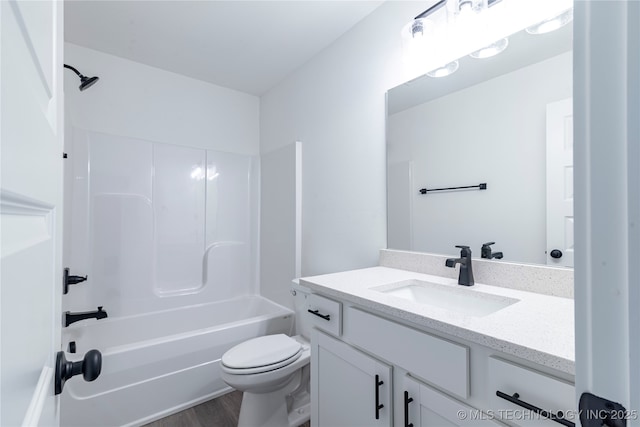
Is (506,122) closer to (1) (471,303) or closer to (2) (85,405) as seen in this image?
(1) (471,303)

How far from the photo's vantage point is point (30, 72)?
1.06 ft

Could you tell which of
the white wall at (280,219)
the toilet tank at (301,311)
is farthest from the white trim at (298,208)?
the toilet tank at (301,311)

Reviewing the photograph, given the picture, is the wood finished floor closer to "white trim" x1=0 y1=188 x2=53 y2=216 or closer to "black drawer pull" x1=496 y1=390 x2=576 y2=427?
"black drawer pull" x1=496 y1=390 x2=576 y2=427

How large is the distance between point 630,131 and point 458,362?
2.26 feet

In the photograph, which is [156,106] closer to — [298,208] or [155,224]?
[155,224]

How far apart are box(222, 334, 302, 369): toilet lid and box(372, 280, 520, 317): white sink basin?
78cm

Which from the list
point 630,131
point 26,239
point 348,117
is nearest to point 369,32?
point 348,117

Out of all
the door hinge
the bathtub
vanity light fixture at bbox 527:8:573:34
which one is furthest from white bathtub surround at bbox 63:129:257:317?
the door hinge

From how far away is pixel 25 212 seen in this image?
31 centimetres

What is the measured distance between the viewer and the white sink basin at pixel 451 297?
3.67ft

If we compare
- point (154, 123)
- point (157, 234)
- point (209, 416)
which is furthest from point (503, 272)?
point (154, 123)

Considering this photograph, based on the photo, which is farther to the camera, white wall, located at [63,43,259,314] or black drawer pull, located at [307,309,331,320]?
white wall, located at [63,43,259,314]

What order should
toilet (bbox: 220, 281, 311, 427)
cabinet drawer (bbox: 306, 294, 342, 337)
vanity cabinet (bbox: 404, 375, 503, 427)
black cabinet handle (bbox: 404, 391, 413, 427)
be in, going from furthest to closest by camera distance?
toilet (bbox: 220, 281, 311, 427), cabinet drawer (bbox: 306, 294, 342, 337), black cabinet handle (bbox: 404, 391, 413, 427), vanity cabinet (bbox: 404, 375, 503, 427)

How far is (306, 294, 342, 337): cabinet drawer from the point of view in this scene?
46.5 inches
